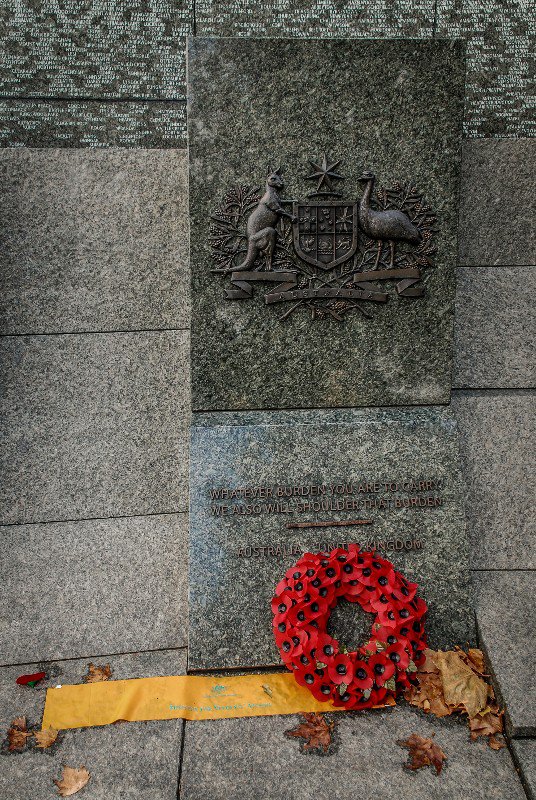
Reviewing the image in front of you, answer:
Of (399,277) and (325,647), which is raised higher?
(399,277)

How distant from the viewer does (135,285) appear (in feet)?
14.0

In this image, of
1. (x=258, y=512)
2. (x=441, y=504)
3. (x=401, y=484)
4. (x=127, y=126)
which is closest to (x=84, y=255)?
(x=127, y=126)

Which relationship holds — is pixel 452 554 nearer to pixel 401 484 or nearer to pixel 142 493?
pixel 401 484

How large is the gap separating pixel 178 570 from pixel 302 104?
3.14 meters

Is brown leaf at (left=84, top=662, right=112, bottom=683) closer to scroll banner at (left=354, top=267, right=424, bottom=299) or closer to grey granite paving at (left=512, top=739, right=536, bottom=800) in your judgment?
grey granite paving at (left=512, top=739, right=536, bottom=800)

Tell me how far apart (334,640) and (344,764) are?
2.07 ft

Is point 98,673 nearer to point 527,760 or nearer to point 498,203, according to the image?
point 527,760

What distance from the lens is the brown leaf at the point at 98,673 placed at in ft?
11.8

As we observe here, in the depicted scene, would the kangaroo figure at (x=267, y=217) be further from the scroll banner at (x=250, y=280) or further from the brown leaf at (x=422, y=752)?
the brown leaf at (x=422, y=752)

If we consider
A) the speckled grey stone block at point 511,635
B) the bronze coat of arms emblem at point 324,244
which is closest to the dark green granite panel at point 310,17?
the bronze coat of arms emblem at point 324,244

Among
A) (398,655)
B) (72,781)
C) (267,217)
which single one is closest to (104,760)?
(72,781)

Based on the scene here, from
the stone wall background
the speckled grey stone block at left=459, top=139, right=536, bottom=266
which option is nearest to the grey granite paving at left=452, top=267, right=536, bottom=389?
the stone wall background

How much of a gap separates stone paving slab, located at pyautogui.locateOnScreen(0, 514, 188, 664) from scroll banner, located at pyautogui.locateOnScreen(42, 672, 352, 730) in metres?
0.51

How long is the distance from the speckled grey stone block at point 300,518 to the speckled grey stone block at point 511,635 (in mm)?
159
